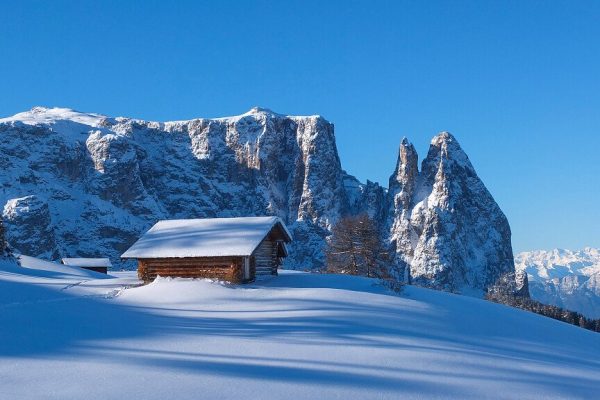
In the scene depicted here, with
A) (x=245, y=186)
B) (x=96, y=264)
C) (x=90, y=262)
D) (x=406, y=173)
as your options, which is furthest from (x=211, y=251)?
(x=245, y=186)

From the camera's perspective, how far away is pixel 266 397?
26.5 feet

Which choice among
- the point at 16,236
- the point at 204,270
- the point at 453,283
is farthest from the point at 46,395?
the point at 453,283

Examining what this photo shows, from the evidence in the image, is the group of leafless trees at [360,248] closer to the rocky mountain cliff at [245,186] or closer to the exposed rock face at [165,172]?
the exposed rock face at [165,172]

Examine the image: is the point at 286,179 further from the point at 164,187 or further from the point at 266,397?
the point at 266,397

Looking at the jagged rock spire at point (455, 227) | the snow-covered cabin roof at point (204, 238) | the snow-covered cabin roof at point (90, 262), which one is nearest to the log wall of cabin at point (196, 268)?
the snow-covered cabin roof at point (204, 238)

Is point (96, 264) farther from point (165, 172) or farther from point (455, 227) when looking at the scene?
point (165, 172)

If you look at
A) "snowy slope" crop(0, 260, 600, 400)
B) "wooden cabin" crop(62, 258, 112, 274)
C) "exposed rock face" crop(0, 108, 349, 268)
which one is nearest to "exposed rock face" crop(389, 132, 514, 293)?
"exposed rock face" crop(0, 108, 349, 268)

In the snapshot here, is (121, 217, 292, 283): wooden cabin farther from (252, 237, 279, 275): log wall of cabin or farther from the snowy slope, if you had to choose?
the snowy slope

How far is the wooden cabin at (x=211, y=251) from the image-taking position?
84.2ft

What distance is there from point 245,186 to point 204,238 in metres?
152

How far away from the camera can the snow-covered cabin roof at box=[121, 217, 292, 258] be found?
25.7m

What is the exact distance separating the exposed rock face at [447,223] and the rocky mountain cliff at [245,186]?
0.30 meters

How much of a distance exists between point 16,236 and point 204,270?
360 ft

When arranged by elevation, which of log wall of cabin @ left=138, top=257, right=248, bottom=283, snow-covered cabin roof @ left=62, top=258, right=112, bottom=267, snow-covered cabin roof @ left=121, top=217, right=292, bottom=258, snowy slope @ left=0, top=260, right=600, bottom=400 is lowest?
snowy slope @ left=0, top=260, right=600, bottom=400
